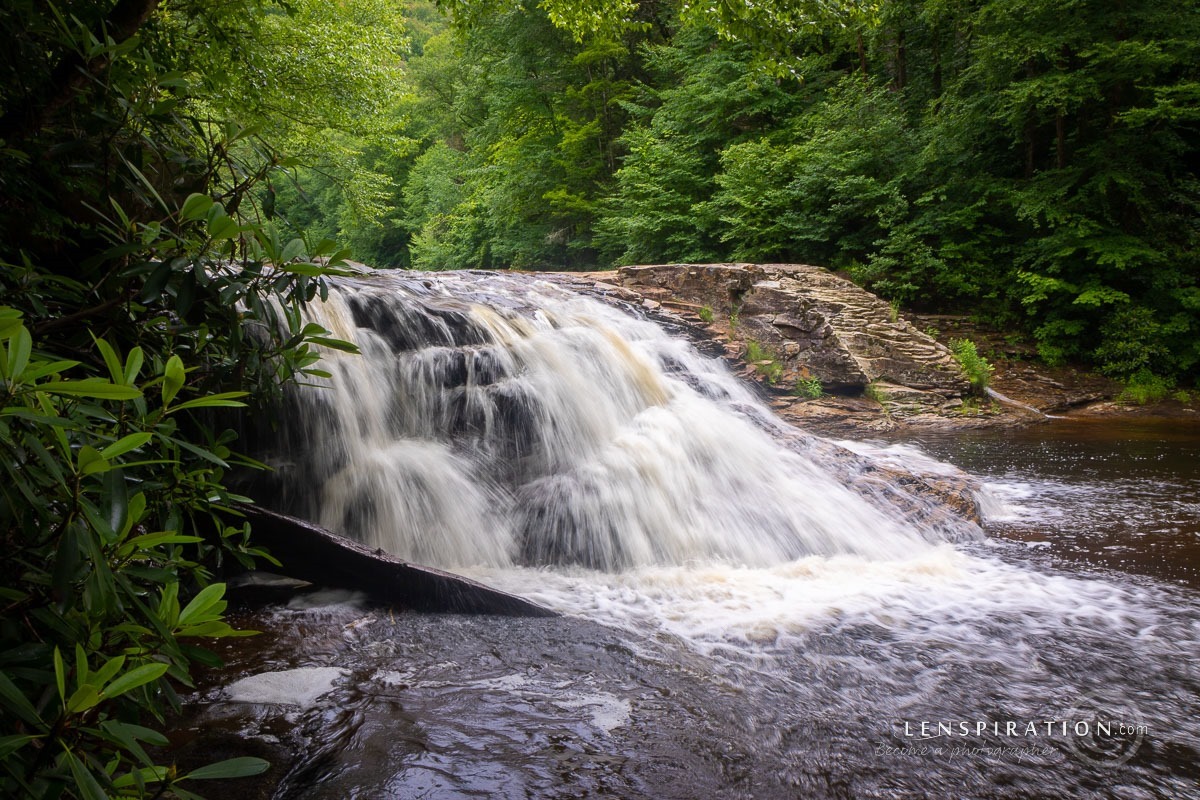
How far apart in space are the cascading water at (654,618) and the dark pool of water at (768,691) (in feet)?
0.05

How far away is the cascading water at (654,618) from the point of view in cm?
222

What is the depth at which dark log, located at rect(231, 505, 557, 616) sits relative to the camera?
3342 mm

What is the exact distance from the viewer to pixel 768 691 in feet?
9.00

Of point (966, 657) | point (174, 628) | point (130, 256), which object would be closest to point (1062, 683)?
point (966, 657)

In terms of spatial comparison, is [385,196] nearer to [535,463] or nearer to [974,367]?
[535,463]

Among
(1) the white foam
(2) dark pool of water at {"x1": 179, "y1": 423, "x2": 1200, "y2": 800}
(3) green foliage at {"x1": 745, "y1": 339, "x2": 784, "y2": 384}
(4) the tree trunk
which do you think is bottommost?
(2) dark pool of water at {"x1": 179, "y1": 423, "x2": 1200, "y2": 800}

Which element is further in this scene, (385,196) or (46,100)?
(385,196)

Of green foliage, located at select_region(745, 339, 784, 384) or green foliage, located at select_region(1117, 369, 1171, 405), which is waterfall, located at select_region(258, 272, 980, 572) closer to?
green foliage, located at select_region(745, 339, 784, 384)

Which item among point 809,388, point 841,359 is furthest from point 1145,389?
point 809,388

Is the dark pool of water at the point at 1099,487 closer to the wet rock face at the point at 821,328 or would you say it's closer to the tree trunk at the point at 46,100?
the wet rock face at the point at 821,328

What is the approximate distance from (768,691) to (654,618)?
92 centimetres

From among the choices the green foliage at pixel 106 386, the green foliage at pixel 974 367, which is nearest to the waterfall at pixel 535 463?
the green foliage at pixel 106 386

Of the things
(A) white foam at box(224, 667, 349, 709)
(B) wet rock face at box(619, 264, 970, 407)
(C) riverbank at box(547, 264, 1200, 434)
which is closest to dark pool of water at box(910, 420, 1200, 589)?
(C) riverbank at box(547, 264, 1200, 434)

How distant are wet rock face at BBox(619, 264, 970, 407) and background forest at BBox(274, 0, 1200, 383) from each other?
156 centimetres
